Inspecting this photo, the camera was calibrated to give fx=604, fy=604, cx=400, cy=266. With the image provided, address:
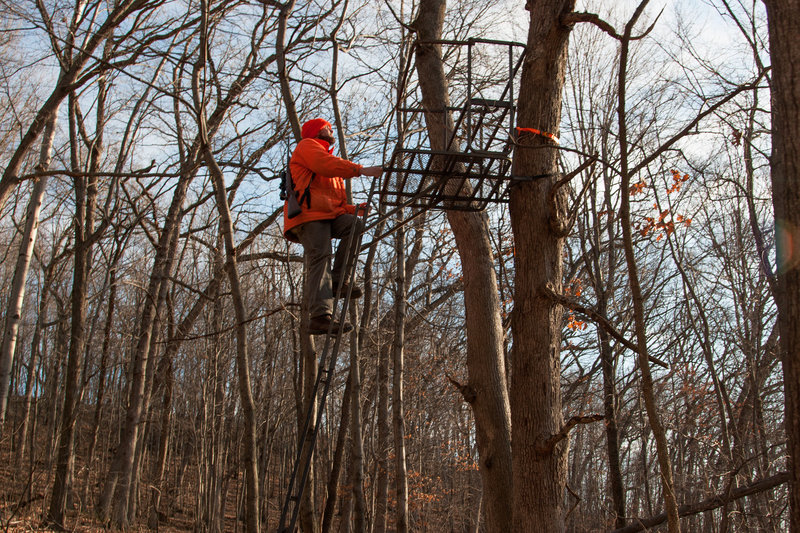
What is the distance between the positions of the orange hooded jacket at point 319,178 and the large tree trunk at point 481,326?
0.84 meters

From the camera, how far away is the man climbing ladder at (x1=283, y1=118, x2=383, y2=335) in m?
4.41

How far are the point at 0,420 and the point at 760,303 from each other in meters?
15.3

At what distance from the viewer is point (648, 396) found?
286 centimetres

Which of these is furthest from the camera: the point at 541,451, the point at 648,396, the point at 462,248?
the point at 462,248

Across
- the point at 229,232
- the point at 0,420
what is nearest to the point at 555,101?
the point at 229,232

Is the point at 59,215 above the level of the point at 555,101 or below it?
above

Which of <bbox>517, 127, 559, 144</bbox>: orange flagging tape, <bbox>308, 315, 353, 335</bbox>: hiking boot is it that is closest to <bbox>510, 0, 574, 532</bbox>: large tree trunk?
<bbox>517, 127, 559, 144</bbox>: orange flagging tape

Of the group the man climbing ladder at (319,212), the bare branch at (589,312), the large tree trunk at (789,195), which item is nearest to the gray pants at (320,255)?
the man climbing ladder at (319,212)

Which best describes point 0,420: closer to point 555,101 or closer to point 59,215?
point 555,101

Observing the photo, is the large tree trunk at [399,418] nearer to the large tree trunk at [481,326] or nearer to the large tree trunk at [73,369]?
the large tree trunk at [481,326]

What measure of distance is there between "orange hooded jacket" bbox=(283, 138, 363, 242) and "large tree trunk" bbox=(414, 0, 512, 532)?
2.76ft

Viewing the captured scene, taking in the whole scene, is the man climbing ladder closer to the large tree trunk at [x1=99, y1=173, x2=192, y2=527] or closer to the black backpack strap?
the black backpack strap

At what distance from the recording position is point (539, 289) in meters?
3.77

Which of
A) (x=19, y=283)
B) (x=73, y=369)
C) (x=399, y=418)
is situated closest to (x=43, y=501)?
(x=73, y=369)
